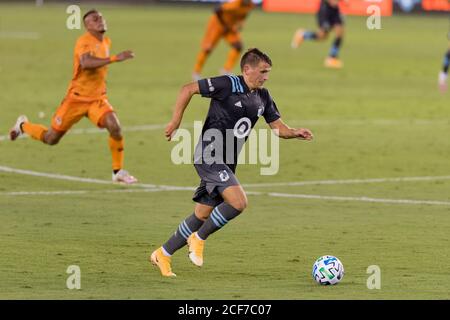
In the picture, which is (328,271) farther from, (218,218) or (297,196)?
(297,196)

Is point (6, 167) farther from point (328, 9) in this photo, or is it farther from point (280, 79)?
point (328, 9)

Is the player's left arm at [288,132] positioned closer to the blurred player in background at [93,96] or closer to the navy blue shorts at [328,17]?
the blurred player in background at [93,96]

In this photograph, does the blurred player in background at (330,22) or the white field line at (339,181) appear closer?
the white field line at (339,181)

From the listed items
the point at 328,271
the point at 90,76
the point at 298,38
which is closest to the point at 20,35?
the point at 298,38

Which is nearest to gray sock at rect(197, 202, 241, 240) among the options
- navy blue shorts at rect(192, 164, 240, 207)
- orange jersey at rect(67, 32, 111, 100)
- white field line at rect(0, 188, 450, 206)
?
navy blue shorts at rect(192, 164, 240, 207)

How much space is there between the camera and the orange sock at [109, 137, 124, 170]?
17266 mm

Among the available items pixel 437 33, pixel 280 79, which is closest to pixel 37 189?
pixel 280 79

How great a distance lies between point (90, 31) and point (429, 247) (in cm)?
627

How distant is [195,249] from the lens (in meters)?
12.0

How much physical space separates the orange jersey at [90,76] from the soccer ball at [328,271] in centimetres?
683

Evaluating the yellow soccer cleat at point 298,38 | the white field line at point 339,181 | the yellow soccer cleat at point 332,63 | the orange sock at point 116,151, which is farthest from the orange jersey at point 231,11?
the orange sock at point 116,151

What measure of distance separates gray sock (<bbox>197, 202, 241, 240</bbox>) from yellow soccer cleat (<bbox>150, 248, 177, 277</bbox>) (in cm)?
45

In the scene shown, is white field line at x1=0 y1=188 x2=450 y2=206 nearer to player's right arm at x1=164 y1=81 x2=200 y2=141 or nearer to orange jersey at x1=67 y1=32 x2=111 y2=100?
orange jersey at x1=67 y1=32 x2=111 y2=100

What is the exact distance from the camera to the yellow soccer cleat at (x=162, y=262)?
11656 mm
